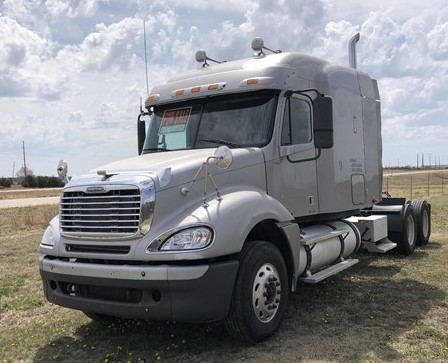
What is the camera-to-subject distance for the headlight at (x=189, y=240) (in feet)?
15.3

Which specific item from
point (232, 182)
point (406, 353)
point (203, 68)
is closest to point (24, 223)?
point (203, 68)

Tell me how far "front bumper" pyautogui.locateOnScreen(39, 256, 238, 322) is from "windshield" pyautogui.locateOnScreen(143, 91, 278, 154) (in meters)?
1.84

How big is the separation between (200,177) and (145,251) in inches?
39.3

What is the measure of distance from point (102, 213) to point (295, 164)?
2.64 meters

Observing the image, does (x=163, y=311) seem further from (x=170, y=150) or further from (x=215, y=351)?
(x=170, y=150)

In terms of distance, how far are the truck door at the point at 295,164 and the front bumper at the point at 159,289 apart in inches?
69.0

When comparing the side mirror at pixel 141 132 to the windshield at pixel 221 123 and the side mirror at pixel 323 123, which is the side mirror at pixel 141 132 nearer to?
the windshield at pixel 221 123

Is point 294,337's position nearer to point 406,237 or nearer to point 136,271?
point 136,271

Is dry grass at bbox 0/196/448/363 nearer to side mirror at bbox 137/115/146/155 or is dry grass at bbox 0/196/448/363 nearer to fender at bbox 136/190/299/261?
fender at bbox 136/190/299/261

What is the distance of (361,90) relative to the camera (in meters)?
8.77

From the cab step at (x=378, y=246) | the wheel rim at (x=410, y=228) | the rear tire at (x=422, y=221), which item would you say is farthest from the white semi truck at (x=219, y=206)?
the rear tire at (x=422, y=221)

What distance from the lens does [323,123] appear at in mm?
6016

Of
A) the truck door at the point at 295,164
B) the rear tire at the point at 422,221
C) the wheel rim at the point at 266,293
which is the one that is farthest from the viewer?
the rear tire at the point at 422,221

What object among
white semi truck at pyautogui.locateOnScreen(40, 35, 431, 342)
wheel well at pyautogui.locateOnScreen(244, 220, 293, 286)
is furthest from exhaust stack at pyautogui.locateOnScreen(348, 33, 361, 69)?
wheel well at pyautogui.locateOnScreen(244, 220, 293, 286)
